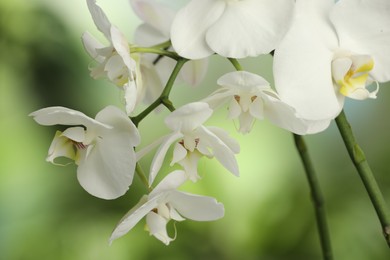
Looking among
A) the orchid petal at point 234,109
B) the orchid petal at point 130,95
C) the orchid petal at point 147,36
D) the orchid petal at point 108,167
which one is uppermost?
the orchid petal at point 130,95

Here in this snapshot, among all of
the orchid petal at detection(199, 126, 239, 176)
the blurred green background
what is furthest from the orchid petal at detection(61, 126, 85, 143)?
the blurred green background

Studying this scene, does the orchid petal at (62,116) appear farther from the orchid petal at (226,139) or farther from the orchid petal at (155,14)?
the orchid petal at (155,14)

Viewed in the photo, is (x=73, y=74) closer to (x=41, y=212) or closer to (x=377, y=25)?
(x=41, y=212)

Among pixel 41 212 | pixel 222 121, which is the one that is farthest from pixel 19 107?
pixel 222 121

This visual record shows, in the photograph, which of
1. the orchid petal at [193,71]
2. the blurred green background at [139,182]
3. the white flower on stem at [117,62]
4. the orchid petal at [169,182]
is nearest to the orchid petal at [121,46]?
the white flower on stem at [117,62]

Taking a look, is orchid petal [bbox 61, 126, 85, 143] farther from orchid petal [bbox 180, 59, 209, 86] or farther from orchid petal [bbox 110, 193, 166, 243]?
orchid petal [bbox 180, 59, 209, 86]

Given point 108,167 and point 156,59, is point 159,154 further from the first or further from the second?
point 156,59

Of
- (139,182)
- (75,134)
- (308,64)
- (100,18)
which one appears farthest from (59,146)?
(139,182)
